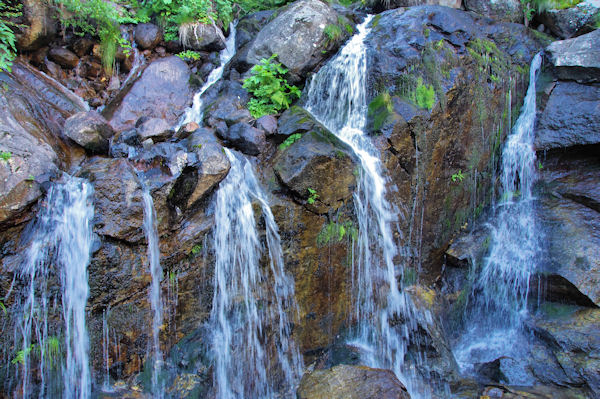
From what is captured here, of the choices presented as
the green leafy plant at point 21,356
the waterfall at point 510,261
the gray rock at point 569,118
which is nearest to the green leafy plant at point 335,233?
the waterfall at point 510,261

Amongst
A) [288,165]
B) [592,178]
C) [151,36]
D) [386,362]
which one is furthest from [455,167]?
[151,36]

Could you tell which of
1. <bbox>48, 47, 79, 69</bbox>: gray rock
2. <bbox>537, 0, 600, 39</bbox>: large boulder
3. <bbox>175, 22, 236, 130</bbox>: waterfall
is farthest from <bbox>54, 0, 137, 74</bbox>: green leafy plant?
<bbox>537, 0, 600, 39</bbox>: large boulder

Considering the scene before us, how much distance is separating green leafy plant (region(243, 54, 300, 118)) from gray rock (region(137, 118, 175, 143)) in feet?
4.99

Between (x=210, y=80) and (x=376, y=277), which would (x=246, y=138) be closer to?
(x=210, y=80)

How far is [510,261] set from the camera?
6.38 metres

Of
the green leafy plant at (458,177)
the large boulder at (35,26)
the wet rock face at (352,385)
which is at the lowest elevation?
the wet rock face at (352,385)

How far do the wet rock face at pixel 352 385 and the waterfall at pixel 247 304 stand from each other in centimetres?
99

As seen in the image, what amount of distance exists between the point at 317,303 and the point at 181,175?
8.97ft

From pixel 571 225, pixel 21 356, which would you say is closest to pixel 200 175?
pixel 21 356

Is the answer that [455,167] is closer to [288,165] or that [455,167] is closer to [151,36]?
[288,165]

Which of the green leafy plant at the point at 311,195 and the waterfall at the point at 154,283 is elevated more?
the green leafy plant at the point at 311,195

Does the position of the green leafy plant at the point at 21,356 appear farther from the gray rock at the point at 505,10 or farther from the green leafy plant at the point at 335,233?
the gray rock at the point at 505,10

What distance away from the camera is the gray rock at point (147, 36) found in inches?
313

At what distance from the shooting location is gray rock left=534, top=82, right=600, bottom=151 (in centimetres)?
634
